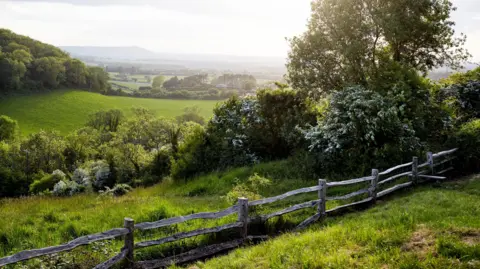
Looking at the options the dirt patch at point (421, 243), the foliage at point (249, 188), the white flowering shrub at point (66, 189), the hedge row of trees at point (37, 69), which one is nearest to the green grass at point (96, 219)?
the foliage at point (249, 188)

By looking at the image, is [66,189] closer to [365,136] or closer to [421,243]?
[365,136]

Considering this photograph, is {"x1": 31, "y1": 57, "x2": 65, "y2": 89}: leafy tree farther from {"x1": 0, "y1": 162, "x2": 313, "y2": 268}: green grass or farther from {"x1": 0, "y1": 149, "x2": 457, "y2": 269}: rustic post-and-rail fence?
{"x1": 0, "y1": 149, "x2": 457, "y2": 269}: rustic post-and-rail fence

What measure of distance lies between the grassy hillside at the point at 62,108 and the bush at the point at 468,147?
64193mm

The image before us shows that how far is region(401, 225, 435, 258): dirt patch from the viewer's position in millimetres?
7146

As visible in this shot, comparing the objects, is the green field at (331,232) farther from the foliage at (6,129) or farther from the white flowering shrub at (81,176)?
the foliage at (6,129)

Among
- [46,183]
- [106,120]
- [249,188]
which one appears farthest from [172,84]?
[249,188]

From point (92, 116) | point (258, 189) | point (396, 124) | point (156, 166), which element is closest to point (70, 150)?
point (156, 166)

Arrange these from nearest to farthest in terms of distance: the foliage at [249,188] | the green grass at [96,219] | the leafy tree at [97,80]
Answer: the green grass at [96,219] < the foliage at [249,188] < the leafy tree at [97,80]

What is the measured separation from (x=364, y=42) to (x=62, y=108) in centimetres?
7596

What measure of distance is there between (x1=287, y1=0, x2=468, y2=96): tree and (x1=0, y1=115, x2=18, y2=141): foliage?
56.0 m

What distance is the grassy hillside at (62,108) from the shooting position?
240ft

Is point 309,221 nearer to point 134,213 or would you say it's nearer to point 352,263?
point 352,263

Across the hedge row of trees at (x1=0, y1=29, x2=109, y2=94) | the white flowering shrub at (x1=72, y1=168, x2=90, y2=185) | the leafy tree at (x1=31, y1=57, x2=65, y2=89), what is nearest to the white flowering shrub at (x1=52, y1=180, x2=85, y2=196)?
the white flowering shrub at (x1=72, y1=168, x2=90, y2=185)

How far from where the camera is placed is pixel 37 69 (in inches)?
3514
